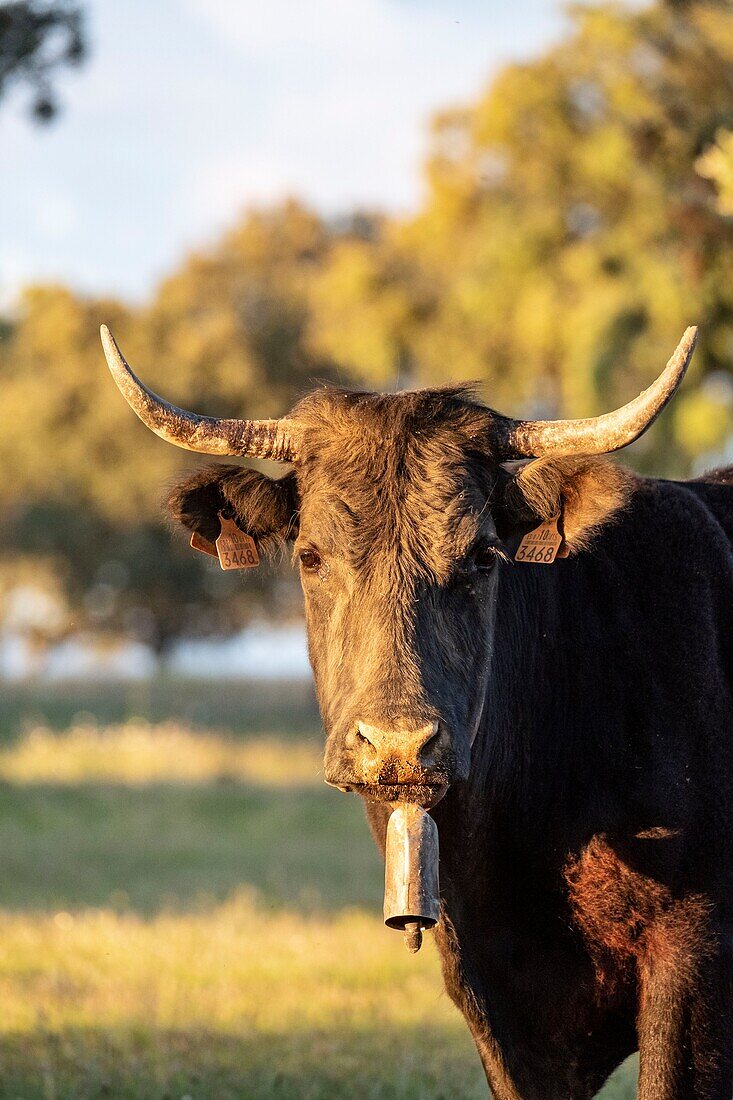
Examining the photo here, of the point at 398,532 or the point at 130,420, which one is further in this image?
the point at 130,420

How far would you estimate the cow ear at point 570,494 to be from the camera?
509 cm

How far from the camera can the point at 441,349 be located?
2777cm

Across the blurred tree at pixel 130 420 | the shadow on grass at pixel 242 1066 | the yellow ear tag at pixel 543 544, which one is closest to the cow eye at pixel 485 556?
the yellow ear tag at pixel 543 544

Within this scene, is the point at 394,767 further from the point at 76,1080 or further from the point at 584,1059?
the point at 76,1080

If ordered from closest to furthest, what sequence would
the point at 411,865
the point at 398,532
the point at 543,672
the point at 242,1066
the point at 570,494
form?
1. the point at 411,865
2. the point at 398,532
3. the point at 570,494
4. the point at 543,672
5. the point at 242,1066

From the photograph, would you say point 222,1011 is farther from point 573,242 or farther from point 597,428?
point 573,242

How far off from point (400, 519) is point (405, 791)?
3.01 feet

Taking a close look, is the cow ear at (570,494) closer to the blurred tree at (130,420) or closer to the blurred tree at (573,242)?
the blurred tree at (573,242)

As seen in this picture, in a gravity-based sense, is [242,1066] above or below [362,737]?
below

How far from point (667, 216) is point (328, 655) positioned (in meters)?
16.2

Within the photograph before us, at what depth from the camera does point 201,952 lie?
9.70 meters

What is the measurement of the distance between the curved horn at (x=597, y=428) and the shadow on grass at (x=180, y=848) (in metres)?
7.39

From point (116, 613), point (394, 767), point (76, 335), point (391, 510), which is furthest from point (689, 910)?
point (116, 613)

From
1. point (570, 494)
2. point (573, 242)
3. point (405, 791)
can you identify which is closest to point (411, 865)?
point (405, 791)
